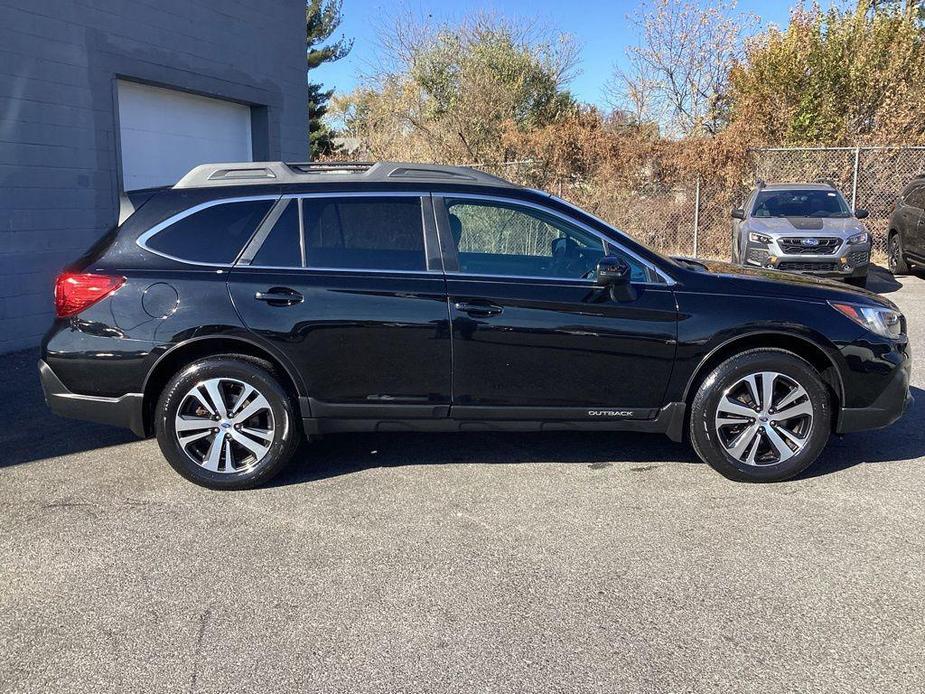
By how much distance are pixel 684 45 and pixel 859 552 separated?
24.1 meters

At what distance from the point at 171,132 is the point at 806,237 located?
879cm

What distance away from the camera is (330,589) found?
324cm

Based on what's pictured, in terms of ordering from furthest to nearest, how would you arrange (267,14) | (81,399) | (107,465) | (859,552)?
(267,14), (107,465), (81,399), (859,552)

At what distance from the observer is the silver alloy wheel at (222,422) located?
426 centimetres

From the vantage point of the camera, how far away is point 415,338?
13.9 ft

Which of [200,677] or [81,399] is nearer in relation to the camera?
[200,677]

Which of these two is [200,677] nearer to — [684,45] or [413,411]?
[413,411]

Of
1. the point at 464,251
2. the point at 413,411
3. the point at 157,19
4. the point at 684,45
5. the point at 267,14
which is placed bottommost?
the point at 413,411

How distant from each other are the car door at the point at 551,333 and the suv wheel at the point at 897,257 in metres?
10.7

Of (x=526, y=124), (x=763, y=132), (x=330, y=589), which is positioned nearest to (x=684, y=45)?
(x=526, y=124)

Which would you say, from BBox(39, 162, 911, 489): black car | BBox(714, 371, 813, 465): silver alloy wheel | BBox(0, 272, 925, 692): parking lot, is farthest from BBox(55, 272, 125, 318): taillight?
BBox(714, 371, 813, 465): silver alloy wheel

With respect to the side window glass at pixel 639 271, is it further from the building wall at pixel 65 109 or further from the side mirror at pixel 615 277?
the building wall at pixel 65 109

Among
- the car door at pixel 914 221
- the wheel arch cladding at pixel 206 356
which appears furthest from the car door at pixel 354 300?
the car door at pixel 914 221

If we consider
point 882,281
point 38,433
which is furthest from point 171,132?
point 882,281
